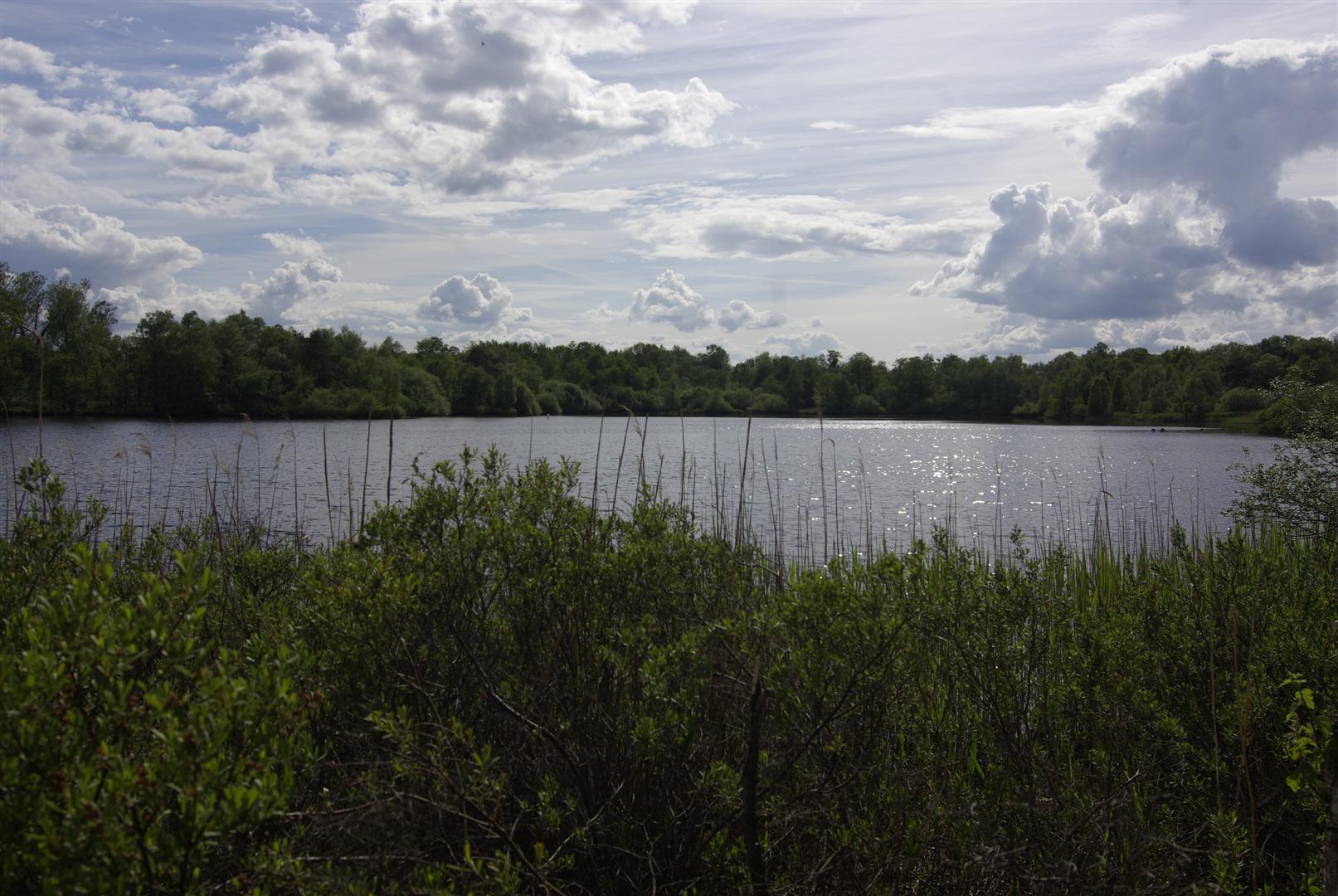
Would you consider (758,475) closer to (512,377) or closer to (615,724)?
(615,724)

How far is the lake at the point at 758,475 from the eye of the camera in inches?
482

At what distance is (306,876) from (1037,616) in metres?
3.70

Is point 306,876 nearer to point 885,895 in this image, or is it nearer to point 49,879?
point 49,879

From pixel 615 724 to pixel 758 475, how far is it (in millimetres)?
25810

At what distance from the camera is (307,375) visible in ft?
230

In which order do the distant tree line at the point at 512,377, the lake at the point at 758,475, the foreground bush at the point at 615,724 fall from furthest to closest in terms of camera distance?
the distant tree line at the point at 512,377 → the lake at the point at 758,475 → the foreground bush at the point at 615,724

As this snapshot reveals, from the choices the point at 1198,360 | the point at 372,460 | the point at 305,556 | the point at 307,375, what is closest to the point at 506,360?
the point at 307,375

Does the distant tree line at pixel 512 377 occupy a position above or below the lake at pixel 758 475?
above

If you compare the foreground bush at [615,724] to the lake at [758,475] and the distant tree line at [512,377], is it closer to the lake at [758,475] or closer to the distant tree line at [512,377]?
the lake at [758,475]

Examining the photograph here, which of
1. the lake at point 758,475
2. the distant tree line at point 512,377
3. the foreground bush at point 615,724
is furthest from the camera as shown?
the distant tree line at point 512,377

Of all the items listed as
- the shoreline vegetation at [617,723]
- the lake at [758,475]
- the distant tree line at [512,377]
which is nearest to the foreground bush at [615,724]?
the shoreline vegetation at [617,723]

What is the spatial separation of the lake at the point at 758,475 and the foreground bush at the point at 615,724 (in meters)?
1.07

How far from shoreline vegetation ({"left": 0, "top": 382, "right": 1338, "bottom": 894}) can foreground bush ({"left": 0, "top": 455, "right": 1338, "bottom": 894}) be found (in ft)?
0.05

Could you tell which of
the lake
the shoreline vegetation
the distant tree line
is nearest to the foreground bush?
the shoreline vegetation
